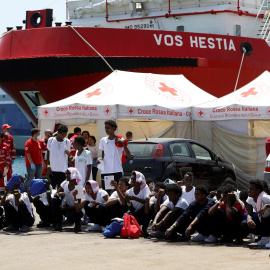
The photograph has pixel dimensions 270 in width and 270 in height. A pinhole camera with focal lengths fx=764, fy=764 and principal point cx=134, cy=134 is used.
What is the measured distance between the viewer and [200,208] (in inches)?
386

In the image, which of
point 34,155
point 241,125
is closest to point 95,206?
point 34,155

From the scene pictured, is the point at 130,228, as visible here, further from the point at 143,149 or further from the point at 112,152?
the point at 143,149

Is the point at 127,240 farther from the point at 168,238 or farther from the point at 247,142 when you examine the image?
the point at 247,142

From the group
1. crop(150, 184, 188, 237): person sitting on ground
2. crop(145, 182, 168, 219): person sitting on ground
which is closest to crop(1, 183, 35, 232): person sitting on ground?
crop(145, 182, 168, 219): person sitting on ground

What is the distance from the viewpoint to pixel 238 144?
17953mm

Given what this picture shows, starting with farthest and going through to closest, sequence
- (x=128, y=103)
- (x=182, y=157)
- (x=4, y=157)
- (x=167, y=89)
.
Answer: (x=167, y=89), (x=128, y=103), (x=4, y=157), (x=182, y=157)

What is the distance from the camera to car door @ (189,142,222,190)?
15344mm

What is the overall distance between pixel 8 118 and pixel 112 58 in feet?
122

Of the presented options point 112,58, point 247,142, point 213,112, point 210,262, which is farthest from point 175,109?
point 210,262

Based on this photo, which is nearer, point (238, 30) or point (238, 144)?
point (238, 144)

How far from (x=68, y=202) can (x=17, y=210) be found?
2.45 ft

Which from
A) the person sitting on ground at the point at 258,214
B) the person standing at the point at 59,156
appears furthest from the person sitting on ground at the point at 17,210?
the person sitting on ground at the point at 258,214

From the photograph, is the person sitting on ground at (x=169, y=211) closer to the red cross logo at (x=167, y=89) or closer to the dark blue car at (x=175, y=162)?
the dark blue car at (x=175, y=162)

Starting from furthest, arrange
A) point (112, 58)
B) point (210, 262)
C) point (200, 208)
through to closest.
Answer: point (112, 58)
point (200, 208)
point (210, 262)
